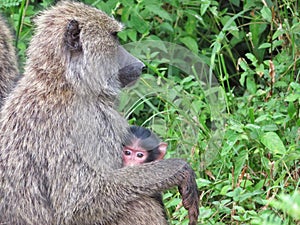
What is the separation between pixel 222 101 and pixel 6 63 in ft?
4.35

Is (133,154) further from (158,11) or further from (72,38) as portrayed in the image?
(158,11)

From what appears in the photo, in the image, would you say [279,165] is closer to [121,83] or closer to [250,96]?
[250,96]

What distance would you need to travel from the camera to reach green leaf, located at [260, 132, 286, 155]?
4.49 m

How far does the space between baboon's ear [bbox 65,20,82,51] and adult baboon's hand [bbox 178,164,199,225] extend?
28.8 inches

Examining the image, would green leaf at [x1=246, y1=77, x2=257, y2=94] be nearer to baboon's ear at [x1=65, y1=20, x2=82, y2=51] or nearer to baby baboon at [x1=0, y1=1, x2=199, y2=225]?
baby baboon at [x1=0, y1=1, x2=199, y2=225]

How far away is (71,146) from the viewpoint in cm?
394

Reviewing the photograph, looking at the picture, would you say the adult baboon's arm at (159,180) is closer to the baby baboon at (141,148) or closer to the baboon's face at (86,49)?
the baby baboon at (141,148)

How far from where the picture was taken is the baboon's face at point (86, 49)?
13.1 ft

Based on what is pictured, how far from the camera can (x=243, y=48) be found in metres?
6.55

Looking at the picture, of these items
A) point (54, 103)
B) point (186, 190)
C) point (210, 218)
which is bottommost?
point (210, 218)

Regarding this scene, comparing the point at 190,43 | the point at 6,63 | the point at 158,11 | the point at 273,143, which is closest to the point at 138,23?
the point at 158,11

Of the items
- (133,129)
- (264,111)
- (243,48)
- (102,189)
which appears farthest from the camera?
(243,48)

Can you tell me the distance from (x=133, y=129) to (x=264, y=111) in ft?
3.70

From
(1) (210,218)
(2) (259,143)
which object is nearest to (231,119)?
(2) (259,143)
